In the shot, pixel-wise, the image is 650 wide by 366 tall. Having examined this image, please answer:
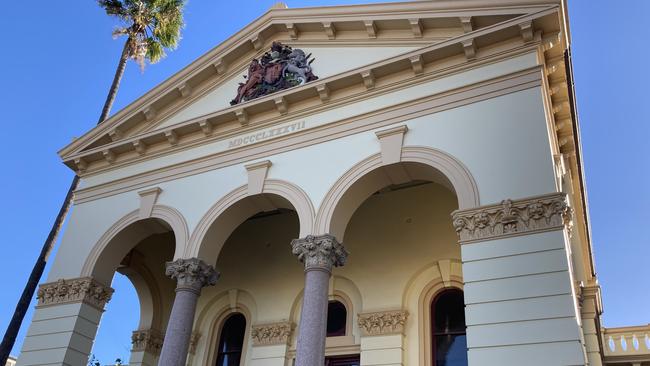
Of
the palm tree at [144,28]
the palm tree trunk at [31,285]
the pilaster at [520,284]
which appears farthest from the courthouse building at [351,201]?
the palm tree at [144,28]

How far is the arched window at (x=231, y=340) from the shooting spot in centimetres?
1711

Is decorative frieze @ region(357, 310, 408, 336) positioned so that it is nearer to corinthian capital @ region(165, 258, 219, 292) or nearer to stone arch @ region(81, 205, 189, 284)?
corinthian capital @ region(165, 258, 219, 292)

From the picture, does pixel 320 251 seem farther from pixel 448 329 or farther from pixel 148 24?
pixel 148 24

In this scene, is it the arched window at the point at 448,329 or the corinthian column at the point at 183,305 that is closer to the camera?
the corinthian column at the point at 183,305

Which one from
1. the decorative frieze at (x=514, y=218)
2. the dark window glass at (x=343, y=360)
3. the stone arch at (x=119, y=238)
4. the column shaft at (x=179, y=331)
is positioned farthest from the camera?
the stone arch at (x=119, y=238)

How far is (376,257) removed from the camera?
15828 mm

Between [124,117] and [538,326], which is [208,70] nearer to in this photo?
[124,117]

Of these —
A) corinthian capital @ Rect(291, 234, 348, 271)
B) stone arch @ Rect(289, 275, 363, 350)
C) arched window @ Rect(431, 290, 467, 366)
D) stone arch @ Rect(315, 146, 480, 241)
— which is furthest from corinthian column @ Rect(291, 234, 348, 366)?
arched window @ Rect(431, 290, 467, 366)

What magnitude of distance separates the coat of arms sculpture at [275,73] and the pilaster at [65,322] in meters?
6.25

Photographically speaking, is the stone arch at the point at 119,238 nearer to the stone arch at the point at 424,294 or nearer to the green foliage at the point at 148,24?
the stone arch at the point at 424,294

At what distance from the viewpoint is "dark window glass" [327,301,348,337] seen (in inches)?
614

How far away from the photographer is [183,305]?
1324cm

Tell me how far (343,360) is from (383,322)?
5.16 ft

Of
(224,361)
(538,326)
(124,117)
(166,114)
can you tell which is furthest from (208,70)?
(538,326)
